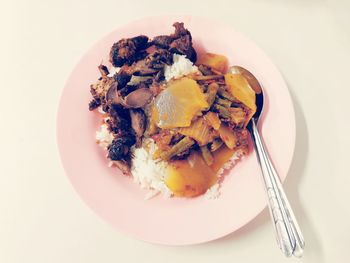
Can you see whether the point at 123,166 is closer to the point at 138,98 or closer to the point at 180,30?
the point at 138,98

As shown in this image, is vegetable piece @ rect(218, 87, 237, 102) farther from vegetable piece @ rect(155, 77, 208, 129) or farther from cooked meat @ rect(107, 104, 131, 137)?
cooked meat @ rect(107, 104, 131, 137)

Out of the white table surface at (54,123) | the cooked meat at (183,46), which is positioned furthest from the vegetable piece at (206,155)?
the cooked meat at (183,46)

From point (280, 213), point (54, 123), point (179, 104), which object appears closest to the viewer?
point (280, 213)

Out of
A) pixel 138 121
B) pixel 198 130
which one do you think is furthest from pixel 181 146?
pixel 138 121

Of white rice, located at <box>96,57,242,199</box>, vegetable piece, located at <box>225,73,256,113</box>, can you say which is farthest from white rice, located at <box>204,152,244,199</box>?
vegetable piece, located at <box>225,73,256,113</box>

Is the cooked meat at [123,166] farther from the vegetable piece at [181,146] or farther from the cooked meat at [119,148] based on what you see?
the vegetable piece at [181,146]

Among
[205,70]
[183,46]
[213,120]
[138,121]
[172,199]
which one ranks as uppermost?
[183,46]

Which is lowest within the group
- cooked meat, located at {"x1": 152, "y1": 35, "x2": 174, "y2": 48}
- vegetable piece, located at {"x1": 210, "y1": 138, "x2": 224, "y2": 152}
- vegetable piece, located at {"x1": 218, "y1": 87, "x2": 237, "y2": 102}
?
vegetable piece, located at {"x1": 210, "y1": 138, "x2": 224, "y2": 152}
